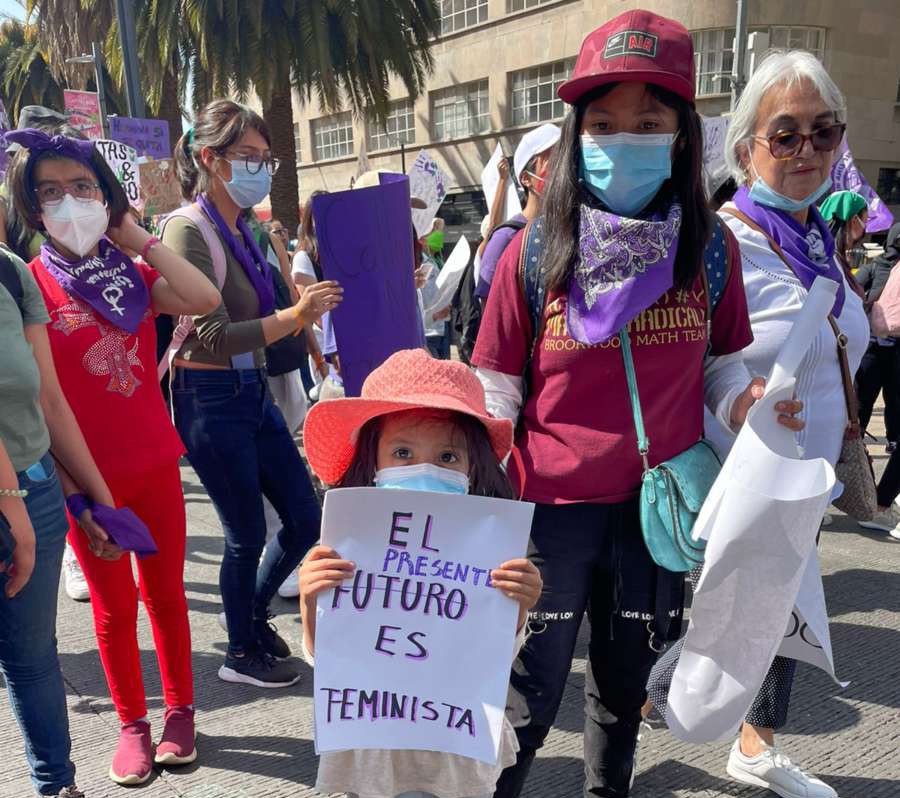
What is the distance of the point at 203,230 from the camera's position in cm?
262

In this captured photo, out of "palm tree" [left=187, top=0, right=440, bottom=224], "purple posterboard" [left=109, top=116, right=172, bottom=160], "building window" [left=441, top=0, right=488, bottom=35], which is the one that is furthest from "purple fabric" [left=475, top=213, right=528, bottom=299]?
"building window" [left=441, top=0, right=488, bottom=35]

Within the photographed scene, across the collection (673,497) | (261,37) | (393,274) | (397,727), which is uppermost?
(261,37)

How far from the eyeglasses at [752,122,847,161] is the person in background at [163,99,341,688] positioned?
130cm

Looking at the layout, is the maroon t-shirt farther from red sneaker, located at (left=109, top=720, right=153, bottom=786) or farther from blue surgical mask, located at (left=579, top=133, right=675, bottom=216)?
red sneaker, located at (left=109, top=720, right=153, bottom=786)

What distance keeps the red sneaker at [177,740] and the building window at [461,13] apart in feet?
74.4

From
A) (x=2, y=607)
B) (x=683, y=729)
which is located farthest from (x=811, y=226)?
(x=2, y=607)

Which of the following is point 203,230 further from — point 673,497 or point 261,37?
point 261,37

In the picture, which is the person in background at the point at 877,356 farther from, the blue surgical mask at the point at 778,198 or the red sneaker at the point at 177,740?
the red sneaker at the point at 177,740

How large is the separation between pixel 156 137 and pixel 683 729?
925cm

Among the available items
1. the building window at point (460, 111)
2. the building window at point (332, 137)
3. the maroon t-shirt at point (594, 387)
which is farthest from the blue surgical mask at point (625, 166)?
the building window at point (332, 137)

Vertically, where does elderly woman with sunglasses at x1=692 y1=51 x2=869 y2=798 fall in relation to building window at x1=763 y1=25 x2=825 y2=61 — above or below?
below

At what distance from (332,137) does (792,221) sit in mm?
26982

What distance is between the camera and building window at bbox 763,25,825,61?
18.0 m

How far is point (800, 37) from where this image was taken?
18.2 meters
